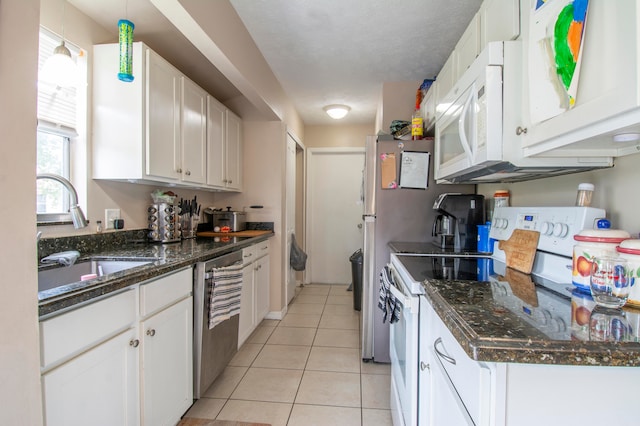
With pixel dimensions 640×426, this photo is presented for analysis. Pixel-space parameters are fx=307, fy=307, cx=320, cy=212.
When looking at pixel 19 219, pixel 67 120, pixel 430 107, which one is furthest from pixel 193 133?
pixel 430 107

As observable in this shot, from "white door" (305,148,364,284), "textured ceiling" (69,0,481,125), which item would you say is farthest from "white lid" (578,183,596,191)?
"white door" (305,148,364,284)

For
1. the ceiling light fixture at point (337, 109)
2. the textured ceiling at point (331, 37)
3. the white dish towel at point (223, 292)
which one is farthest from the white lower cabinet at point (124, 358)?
the ceiling light fixture at point (337, 109)

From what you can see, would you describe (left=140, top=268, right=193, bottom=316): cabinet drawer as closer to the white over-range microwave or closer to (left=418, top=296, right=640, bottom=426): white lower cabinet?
(left=418, top=296, right=640, bottom=426): white lower cabinet

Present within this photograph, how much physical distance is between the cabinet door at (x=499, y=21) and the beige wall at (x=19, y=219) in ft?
4.79

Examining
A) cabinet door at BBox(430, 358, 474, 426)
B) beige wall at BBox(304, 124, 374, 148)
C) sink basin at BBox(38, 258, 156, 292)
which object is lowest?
cabinet door at BBox(430, 358, 474, 426)

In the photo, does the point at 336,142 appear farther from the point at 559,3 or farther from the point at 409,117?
the point at 559,3

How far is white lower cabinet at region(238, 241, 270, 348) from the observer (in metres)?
2.46

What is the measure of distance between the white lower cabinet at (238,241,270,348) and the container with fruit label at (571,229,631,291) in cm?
201

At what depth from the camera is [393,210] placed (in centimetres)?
227

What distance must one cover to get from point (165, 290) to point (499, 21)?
1.81m

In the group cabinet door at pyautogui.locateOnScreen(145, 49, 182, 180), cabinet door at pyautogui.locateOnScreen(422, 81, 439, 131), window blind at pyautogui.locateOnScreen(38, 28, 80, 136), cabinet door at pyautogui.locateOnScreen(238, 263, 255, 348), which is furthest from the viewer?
cabinet door at pyautogui.locateOnScreen(238, 263, 255, 348)

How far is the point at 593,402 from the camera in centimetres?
60

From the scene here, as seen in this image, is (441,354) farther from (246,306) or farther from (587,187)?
(246,306)

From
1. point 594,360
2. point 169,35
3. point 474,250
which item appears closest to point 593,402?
point 594,360
